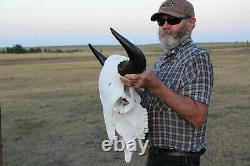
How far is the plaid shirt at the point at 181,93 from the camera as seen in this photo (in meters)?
2.85

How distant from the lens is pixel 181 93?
2.85 meters

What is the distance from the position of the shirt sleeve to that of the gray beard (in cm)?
22

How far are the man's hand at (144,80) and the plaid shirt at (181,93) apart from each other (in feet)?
1.24

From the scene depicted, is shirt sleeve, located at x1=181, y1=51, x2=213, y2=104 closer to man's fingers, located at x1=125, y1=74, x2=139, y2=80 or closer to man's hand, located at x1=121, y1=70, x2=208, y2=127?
man's hand, located at x1=121, y1=70, x2=208, y2=127

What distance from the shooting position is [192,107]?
2.72 metres

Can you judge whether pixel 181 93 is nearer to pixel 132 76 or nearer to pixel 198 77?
pixel 198 77

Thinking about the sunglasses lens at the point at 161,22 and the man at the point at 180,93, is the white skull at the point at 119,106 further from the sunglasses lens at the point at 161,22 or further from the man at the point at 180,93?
the sunglasses lens at the point at 161,22

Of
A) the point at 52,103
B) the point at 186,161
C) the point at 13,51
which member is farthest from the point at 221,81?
the point at 13,51

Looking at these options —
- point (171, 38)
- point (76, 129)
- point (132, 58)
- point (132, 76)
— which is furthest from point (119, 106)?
point (76, 129)

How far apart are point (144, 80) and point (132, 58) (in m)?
0.16

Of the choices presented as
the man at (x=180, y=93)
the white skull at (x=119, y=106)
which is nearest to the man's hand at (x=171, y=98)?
the man at (x=180, y=93)

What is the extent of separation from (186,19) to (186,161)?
1.00 metres

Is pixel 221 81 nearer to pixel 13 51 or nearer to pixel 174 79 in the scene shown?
pixel 174 79

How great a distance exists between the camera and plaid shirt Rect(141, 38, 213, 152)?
2.85 m
